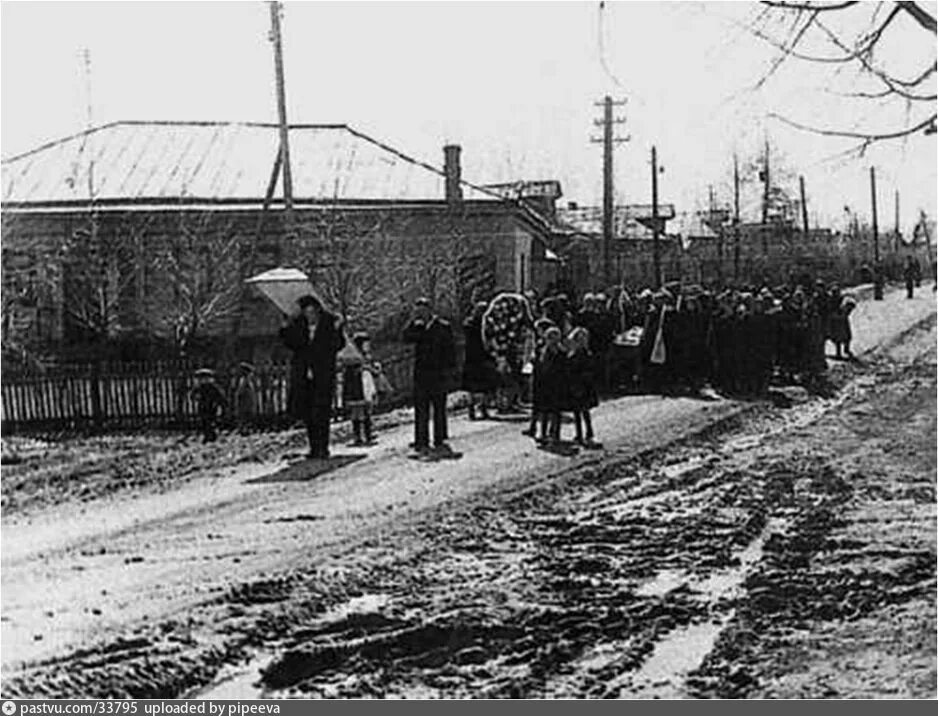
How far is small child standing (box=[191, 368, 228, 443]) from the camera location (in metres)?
15.5

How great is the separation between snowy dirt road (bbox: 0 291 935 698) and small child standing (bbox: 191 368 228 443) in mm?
1948

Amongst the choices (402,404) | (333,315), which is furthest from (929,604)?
(402,404)

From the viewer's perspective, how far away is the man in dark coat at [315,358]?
13422mm

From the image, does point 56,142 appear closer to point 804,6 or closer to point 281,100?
point 281,100

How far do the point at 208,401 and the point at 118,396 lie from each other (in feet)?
6.51

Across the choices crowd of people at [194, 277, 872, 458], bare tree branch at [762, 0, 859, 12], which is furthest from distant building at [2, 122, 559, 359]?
bare tree branch at [762, 0, 859, 12]

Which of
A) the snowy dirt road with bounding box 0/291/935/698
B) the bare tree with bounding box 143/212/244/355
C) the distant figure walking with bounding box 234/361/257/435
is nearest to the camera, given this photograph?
the snowy dirt road with bounding box 0/291/935/698

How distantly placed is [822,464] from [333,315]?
484cm

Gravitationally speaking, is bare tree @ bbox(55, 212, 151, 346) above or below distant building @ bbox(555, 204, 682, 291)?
below

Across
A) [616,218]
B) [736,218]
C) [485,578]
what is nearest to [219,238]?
[485,578]

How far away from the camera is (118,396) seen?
678 inches

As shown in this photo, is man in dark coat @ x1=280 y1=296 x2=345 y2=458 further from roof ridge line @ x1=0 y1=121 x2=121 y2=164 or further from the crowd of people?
roof ridge line @ x1=0 y1=121 x2=121 y2=164

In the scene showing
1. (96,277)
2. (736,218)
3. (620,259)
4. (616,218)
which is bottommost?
(96,277)

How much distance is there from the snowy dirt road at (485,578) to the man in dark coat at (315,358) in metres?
0.48
